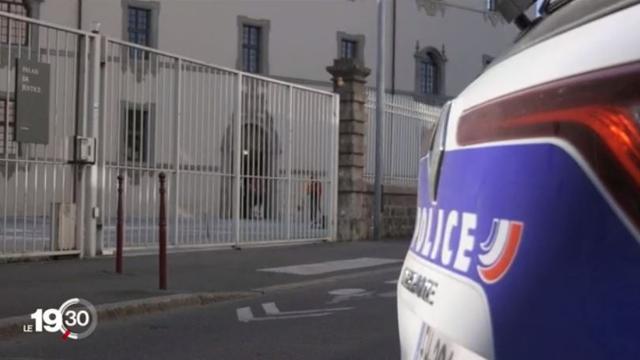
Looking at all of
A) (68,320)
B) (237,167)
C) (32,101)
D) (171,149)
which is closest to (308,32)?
(237,167)

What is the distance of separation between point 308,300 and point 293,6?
2392cm

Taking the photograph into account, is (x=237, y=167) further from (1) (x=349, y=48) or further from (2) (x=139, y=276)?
(1) (x=349, y=48)

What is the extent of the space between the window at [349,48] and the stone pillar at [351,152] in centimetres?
1533

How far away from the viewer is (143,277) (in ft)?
33.4

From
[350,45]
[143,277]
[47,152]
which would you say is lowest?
[143,277]

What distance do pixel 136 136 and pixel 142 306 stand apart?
5352 millimetres

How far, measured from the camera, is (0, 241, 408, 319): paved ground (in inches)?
331

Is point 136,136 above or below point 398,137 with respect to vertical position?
below

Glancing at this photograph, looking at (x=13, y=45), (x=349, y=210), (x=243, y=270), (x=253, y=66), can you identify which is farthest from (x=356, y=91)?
(x=253, y=66)

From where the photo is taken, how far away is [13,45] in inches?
432

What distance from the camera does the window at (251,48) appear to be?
31125 mm

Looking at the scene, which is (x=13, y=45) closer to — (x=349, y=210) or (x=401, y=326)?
(x=349, y=210)

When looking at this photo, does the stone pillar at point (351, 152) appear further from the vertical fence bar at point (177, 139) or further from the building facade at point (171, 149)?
the vertical fence bar at point (177, 139)

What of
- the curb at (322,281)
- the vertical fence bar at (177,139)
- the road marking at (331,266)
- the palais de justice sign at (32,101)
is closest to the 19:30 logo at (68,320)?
the curb at (322,281)
